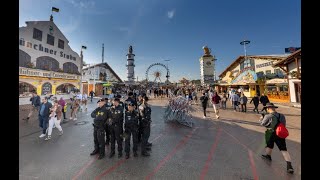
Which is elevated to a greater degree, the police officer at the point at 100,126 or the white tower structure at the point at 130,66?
the white tower structure at the point at 130,66

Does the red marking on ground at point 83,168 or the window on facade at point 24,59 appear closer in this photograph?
the red marking on ground at point 83,168

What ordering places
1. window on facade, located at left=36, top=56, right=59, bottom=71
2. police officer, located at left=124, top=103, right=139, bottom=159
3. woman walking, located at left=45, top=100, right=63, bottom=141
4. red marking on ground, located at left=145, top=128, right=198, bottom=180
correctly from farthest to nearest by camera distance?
window on facade, located at left=36, top=56, right=59, bottom=71
woman walking, located at left=45, top=100, right=63, bottom=141
police officer, located at left=124, top=103, right=139, bottom=159
red marking on ground, located at left=145, top=128, right=198, bottom=180

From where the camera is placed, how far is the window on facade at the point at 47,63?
63.4ft

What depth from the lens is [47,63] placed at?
2050cm

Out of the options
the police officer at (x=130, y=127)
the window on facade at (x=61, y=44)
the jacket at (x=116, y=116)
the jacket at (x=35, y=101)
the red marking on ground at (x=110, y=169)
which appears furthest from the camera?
the window on facade at (x=61, y=44)

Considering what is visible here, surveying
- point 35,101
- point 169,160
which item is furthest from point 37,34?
point 169,160

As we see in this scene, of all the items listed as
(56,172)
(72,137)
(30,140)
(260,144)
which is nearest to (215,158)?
(260,144)

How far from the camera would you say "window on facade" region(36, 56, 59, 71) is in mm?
19323

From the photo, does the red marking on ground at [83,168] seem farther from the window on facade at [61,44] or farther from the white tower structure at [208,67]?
the white tower structure at [208,67]

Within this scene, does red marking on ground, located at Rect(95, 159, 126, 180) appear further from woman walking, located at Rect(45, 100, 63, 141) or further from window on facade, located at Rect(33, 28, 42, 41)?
window on facade, located at Rect(33, 28, 42, 41)

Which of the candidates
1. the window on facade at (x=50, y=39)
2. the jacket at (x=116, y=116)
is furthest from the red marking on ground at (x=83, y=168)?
the window on facade at (x=50, y=39)

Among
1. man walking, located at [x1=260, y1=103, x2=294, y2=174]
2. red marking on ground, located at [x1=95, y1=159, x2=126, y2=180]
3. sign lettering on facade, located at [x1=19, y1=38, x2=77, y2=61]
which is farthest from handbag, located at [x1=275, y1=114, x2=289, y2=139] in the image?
sign lettering on facade, located at [x1=19, y1=38, x2=77, y2=61]

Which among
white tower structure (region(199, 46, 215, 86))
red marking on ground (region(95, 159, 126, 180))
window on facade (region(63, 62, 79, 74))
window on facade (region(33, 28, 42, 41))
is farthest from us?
white tower structure (region(199, 46, 215, 86))

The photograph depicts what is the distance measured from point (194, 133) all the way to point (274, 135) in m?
3.53
